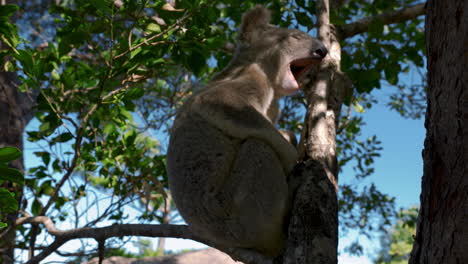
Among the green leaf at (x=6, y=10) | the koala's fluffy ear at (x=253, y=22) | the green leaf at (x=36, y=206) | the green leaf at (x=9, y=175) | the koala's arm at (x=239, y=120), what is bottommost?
the green leaf at (x=36, y=206)

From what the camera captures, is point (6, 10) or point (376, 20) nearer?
point (6, 10)

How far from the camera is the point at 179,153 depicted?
2.76 metres

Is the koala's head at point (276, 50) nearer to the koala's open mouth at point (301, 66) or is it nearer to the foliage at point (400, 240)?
the koala's open mouth at point (301, 66)

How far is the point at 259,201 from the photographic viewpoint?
244 cm

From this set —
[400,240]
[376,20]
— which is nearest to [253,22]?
[376,20]

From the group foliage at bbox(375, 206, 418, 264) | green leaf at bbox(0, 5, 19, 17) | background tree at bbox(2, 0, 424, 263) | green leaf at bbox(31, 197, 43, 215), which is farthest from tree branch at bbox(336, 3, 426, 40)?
foliage at bbox(375, 206, 418, 264)

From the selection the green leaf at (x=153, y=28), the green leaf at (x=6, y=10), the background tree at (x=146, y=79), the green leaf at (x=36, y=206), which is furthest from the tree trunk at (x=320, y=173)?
the green leaf at (x=36, y=206)

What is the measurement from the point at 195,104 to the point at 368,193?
18.6 ft

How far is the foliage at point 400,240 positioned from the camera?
925cm

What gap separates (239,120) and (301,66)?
1.30 m

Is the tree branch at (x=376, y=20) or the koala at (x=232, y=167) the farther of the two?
the tree branch at (x=376, y=20)

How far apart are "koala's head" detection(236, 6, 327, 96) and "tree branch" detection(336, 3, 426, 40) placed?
379 mm

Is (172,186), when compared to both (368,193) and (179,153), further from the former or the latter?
(368,193)

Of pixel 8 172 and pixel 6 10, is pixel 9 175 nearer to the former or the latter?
pixel 8 172
